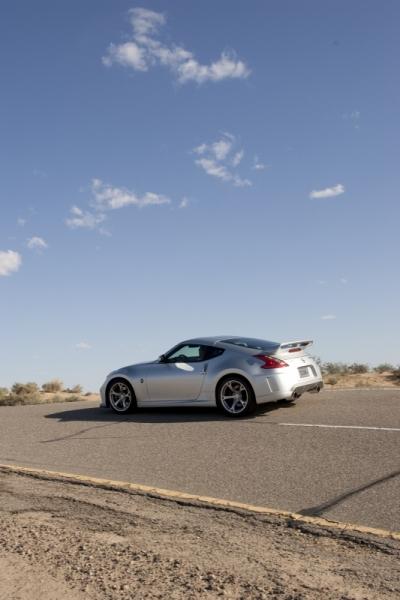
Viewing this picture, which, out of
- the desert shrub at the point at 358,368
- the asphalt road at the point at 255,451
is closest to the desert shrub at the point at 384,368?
the desert shrub at the point at 358,368

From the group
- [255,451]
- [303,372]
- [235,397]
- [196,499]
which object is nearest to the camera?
[196,499]

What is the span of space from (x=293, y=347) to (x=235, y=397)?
4.82 feet

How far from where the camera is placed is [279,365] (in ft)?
34.8

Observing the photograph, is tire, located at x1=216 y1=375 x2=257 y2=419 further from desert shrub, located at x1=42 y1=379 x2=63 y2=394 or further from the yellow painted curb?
desert shrub, located at x1=42 y1=379 x2=63 y2=394

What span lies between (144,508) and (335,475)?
214cm

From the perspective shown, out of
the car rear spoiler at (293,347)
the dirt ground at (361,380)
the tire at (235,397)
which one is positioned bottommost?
the tire at (235,397)

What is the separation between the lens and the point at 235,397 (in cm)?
1077

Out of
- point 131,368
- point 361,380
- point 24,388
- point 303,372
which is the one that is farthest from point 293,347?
point 24,388

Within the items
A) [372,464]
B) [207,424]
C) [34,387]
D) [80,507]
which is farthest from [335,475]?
[34,387]

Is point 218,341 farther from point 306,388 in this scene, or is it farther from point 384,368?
point 384,368

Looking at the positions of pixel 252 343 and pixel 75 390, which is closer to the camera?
pixel 252 343

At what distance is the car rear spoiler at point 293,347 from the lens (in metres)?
10.9

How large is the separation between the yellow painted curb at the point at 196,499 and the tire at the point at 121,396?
4.28m

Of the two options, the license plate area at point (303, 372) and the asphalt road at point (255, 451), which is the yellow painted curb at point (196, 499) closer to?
the asphalt road at point (255, 451)
